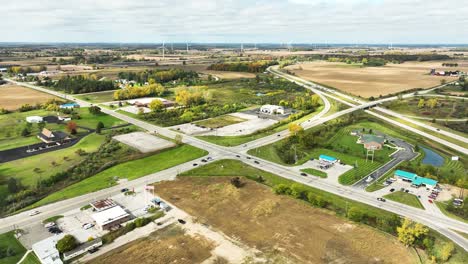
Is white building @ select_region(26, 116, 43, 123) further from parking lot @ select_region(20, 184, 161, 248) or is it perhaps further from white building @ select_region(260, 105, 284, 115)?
white building @ select_region(260, 105, 284, 115)

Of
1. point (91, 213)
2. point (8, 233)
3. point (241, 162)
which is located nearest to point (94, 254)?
point (91, 213)

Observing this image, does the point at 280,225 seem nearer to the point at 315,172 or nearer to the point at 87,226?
the point at 315,172

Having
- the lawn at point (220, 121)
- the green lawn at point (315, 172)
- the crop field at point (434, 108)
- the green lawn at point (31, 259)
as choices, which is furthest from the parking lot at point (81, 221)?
the crop field at point (434, 108)

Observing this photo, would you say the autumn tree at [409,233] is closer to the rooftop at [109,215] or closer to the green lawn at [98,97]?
the rooftop at [109,215]

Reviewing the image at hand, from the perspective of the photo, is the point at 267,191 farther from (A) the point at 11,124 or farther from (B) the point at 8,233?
(A) the point at 11,124

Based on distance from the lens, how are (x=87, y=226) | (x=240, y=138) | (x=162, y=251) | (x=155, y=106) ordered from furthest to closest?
(x=155, y=106), (x=240, y=138), (x=87, y=226), (x=162, y=251)

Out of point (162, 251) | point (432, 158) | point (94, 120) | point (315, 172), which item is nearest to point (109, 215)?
point (162, 251)
